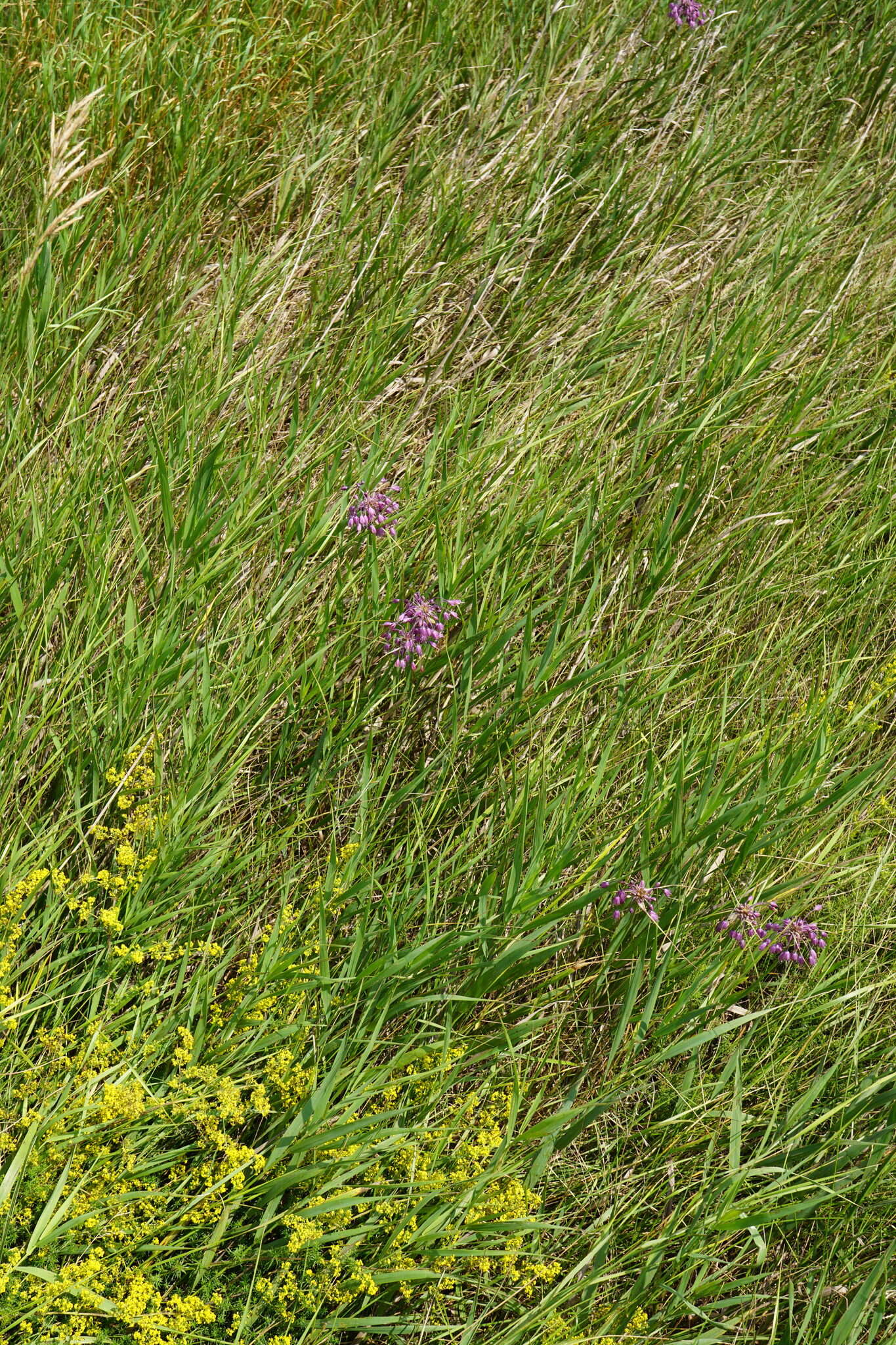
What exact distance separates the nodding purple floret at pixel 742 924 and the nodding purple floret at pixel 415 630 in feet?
2.59

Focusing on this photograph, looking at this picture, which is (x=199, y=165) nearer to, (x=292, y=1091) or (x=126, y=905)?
(x=126, y=905)

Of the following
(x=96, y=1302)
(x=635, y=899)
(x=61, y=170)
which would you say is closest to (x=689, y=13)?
(x=61, y=170)

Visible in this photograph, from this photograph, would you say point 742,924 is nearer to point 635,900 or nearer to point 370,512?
point 635,900

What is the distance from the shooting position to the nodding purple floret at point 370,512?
2.35m

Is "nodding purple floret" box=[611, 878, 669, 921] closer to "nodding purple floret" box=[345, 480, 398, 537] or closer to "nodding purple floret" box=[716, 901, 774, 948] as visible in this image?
"nodding purple floret" box=[716, 901, 774, 948]

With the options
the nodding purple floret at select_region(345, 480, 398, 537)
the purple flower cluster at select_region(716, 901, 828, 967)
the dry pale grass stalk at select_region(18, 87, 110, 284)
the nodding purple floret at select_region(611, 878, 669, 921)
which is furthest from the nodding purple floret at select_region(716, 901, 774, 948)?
the dry pale grass stalk at select_region(18, 87, 110, 284)

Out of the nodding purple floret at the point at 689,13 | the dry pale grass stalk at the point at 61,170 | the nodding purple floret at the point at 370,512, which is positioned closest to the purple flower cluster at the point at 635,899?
the nodding purple floret at the point at 370,512

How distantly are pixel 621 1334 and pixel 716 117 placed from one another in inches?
136

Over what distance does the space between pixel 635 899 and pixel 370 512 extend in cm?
100

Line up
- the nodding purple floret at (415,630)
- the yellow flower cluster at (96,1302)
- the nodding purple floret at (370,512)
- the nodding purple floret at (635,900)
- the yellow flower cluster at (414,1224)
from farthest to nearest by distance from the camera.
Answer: the nodding purple floret at (370,512) < the nodding purple floret at (415,630) < the nodding purple floret at (635,900) < the yellow flower cluster at (414,1224) < the yellow flower cluster at (96,1302)

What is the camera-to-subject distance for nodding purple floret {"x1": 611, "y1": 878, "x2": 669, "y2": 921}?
6.56 ft

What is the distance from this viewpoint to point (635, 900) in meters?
2.04

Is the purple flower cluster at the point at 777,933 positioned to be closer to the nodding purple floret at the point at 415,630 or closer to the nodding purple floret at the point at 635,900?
the nodding purple floret at the point at 635,900

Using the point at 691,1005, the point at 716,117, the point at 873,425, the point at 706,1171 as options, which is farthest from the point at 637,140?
the point at 706,1171
